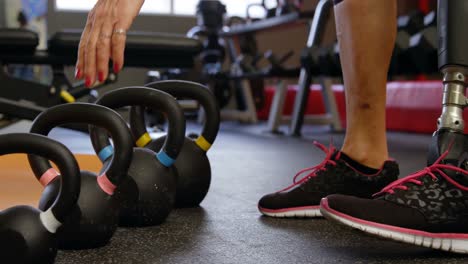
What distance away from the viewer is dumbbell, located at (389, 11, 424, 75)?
291cm

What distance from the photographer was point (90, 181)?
954 millimetres

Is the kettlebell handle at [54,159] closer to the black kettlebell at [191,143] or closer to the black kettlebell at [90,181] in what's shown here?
the black kettlebell at [90,181]

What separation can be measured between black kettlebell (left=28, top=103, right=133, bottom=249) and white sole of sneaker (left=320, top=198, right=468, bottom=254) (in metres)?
0.37

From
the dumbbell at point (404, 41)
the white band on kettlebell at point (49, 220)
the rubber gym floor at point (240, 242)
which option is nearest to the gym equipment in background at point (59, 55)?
the dumbbell at point (404, 41)

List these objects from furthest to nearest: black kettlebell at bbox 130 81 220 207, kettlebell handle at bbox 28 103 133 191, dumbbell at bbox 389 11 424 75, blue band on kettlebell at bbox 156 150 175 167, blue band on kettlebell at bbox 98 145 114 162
→ 1. dumbbell at bbox 389 11 424 75
2. black kettlebell at bbox 130 81 220 207
3. blue band on kettlebell at bbox 156 150 175 167
4. blue band on kettlebell at bbox 98 145 114 162
5. kettlebell handle at bbox 28 103 133 191

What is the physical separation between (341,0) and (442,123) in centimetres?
42

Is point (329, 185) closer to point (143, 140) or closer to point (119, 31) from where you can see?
point (143, 140)

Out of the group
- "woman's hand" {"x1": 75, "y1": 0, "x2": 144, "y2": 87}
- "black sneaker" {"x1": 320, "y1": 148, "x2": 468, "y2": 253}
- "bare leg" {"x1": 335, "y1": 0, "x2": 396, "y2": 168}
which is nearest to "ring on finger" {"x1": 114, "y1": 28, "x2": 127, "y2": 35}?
"woman's hand" {"x1": 75, "y1": 0, "x2": 144, "y2": 87}

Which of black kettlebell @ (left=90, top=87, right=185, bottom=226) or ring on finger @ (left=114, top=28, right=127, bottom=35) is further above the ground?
ring on finger @ (left=114, top=28, right=127, bottom=35)

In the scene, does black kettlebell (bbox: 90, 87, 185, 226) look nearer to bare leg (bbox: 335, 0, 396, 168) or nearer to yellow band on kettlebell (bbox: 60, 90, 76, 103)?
bare leg (bbox: 335, 0, 396, 168)

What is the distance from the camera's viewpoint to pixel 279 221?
1.24m

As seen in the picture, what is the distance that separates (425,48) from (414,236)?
6.61 ft

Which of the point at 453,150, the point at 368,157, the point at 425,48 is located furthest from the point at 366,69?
the point at 425,48

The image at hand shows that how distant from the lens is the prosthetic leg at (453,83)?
0.96 metres
